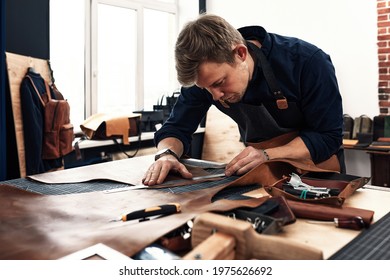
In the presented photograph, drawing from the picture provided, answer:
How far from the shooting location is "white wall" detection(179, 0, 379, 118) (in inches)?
175

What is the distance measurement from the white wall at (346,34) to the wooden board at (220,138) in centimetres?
135

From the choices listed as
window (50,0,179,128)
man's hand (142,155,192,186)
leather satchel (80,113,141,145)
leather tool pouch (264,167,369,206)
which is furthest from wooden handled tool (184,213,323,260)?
window (50,0,179,128)

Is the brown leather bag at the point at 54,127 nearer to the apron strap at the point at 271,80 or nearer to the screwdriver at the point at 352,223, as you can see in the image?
the apron strap at the point at 271,80

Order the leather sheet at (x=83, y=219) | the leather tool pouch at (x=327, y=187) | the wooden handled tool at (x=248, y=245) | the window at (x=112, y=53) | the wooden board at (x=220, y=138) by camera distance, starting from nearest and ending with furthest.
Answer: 1. the wooden handled tool at (x=248, y=245)
2. the leather sheet at (x=83, y=219)
3. the leather tool pouch at (x=327, y=187)
4. the window at (x=112, y=53)
5. the wooden board at (x=220, y=138)

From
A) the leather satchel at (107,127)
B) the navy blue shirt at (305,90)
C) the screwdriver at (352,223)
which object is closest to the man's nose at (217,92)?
the navy blue shirt at (305,90)

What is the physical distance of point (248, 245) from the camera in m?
0.78

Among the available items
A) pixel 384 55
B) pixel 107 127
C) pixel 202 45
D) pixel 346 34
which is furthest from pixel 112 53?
pixel 202 45

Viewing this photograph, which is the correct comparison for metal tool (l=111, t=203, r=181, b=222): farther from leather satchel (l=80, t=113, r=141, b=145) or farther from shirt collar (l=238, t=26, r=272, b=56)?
leather satchel (l=80, t=113, r=141, b=145)

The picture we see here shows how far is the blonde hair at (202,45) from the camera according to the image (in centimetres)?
153

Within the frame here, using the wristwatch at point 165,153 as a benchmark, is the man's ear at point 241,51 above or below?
above

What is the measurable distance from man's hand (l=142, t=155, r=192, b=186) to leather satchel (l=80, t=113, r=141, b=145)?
2213 mm

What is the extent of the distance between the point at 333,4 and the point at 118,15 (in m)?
2.58

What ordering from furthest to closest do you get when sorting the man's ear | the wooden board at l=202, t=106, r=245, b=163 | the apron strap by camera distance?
the wooden board at l=202, t=106, r=245, b=163 < the apron strap < the man's ear
